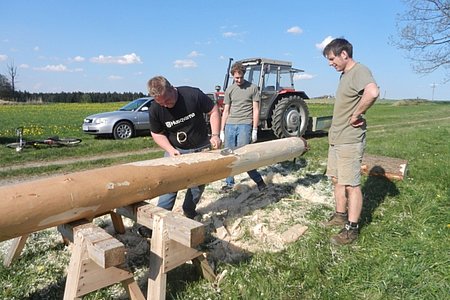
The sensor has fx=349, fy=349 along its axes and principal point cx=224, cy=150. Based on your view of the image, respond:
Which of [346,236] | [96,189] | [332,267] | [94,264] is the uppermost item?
[96,189]

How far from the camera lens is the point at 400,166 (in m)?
5.16

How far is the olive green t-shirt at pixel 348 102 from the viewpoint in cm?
318

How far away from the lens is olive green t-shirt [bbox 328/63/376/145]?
10.4 feet

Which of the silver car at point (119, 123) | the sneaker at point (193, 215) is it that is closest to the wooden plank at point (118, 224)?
the sneaker at point (193, 215)

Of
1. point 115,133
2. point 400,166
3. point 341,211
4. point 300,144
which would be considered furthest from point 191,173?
point 115,133

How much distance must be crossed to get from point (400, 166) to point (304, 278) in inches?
124

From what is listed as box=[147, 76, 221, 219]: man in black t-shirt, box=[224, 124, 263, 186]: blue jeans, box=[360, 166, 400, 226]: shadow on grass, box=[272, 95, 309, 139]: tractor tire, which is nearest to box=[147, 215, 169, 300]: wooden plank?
box=[147, 76, 221, 219]: man in black t-shirt

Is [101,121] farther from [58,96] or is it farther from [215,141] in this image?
[58,96]

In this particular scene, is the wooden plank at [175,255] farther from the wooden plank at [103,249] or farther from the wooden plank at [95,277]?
the wooden plank at [103,249]

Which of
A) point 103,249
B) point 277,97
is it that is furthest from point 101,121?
point 103,249

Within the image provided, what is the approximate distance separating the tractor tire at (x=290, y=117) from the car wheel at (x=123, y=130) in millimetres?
4594

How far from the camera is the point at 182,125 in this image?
11.9ft

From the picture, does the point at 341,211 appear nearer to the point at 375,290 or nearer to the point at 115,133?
the point at 375,290

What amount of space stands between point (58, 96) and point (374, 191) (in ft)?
205
